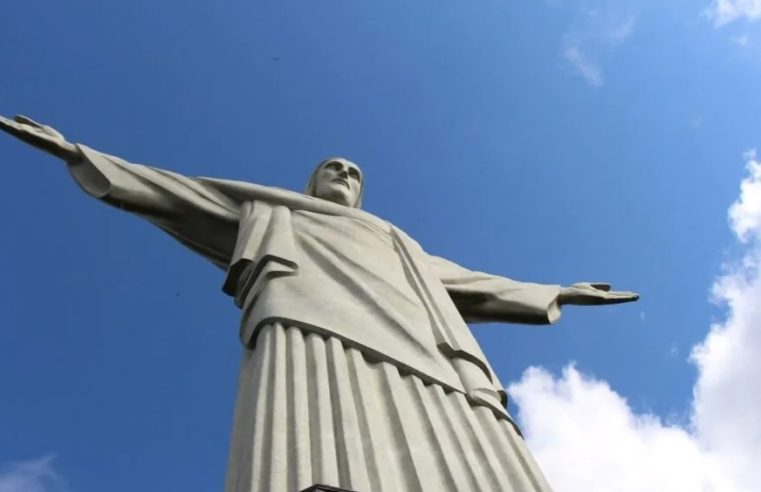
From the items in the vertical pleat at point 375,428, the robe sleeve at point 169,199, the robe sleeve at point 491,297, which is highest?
the robe sleeve at point 169,199

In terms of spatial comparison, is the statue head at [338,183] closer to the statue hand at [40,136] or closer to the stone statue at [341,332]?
the stone statue at [341,332]

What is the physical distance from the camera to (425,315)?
254 inches

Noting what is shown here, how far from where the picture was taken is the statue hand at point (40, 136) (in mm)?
7504

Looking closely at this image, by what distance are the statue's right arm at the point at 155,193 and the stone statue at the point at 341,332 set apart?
0.5 inches

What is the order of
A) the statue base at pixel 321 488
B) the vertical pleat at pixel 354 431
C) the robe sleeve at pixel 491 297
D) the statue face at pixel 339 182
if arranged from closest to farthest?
the statue base at pixel 321 488 → the vertical pleat at pixel 354 431 → the robe sleeve at pixel 491 297 → the statue face at pixel 339 182

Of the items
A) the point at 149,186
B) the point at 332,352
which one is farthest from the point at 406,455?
the point at 149,186

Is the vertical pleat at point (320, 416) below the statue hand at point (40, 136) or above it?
below

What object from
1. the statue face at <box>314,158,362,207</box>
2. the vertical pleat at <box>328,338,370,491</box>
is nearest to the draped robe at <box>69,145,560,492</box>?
the vertical pleat at <box>328,338,370,491</box>

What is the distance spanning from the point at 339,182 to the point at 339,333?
3728 mm

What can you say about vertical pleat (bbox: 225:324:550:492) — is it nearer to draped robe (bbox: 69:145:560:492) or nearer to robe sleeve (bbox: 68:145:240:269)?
draped robe (bbox: 69:145:560:492)

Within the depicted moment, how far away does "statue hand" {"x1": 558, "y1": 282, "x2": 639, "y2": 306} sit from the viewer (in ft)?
29.7

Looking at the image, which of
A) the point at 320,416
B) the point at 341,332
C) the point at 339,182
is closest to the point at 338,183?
the point at 339,182

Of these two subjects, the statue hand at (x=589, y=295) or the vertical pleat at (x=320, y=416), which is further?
the statue hand at (x=589, y=295)

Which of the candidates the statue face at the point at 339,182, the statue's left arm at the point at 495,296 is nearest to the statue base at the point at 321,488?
the statue's left arm at the point at 495,296
